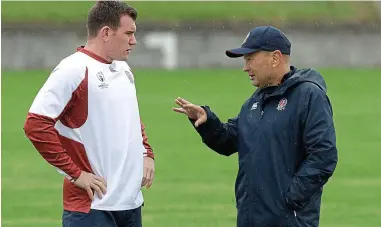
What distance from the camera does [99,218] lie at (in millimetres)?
6184

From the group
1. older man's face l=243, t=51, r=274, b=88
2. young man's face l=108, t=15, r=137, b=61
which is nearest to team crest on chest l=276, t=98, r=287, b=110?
older man's face l=243, t=51, r=274, b=88

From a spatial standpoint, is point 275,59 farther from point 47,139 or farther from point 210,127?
point 47,139

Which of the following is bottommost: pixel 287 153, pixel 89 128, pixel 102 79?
pixel 287 153

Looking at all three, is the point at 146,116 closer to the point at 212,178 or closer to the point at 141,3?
the point at 212,178

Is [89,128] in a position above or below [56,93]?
below

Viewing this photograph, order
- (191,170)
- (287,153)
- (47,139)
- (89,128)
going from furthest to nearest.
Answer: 1. (191,170)
2. (287,153)
3. (89,128)
4. (47,139)

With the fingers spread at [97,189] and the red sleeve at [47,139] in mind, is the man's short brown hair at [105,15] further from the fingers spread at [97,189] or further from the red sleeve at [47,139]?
the fingers spread at [97,189]

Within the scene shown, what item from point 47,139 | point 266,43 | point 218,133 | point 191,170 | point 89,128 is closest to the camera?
point 47,139

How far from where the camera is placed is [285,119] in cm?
623

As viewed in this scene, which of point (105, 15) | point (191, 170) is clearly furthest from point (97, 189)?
point (191, 170)

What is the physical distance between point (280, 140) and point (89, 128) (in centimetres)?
109

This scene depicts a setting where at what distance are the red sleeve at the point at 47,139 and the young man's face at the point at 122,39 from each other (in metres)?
0.57

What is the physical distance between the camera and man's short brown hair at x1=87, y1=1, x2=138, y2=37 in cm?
622

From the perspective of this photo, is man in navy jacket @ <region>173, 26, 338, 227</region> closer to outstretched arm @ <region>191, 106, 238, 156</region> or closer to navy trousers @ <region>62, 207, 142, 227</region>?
outstretched arm @ <region>191, 106, 238, 156</region>
